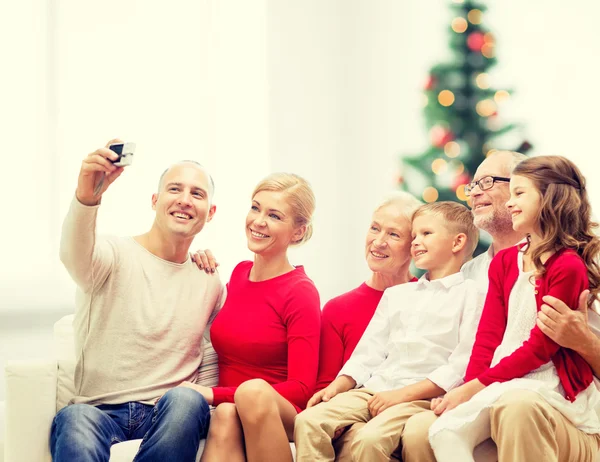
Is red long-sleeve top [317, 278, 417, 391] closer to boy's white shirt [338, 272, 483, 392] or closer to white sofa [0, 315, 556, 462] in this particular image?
boy's white shirt [338, 272, 483, 392]

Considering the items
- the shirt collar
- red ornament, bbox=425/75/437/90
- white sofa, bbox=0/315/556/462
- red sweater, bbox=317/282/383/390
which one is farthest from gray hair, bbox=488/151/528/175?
red ornament, bbox=425/75/437/90

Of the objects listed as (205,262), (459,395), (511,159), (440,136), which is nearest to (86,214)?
(205,262)

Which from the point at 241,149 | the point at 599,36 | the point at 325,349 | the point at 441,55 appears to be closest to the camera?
the point at 325,349

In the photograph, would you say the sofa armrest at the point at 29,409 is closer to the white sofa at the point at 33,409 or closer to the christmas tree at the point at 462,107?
the white sofa at the point at 33,409

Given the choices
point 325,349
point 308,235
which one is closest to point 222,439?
point 325,349

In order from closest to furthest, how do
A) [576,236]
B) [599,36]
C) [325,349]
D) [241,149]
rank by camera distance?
1. [576,236]
2. [325,349]
3. [599,36]
4. [241,149]

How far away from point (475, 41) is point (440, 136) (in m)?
0.51

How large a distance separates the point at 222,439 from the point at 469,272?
99cm

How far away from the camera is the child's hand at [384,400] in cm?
205

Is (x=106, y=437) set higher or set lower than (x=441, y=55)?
lower

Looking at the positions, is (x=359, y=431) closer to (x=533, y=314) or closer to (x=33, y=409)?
(x=533, y=314)

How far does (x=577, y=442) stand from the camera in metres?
1.79

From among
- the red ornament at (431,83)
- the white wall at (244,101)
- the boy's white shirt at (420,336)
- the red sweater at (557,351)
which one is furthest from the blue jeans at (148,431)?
the red ornament at (431,83)

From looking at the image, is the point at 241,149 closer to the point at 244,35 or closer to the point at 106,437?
the point at 244,35
